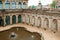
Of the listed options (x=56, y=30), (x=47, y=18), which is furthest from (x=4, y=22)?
(x=56, y=30)

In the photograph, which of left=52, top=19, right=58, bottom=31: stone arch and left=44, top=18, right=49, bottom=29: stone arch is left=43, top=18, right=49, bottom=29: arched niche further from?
left=52, top=19, right=58, bottom=31: stone arch

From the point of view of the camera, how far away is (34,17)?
47000 mm

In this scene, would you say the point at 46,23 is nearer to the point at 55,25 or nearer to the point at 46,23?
the point at 46,23

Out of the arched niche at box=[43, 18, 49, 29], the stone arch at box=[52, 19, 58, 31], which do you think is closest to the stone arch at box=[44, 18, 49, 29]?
the arched niche at box=[43, 18, 49, 29]

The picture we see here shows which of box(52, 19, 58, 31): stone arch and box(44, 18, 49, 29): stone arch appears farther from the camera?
box(44, 18, 49, 29): stone arch

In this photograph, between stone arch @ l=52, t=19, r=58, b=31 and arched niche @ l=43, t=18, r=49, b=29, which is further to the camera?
arched niche @ l=43, t=18, r=49, b=29

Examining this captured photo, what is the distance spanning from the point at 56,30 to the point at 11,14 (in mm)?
19912

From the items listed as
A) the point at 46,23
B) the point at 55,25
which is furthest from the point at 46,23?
the point at 55,25

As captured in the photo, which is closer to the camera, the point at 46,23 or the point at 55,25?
the point at 55,25

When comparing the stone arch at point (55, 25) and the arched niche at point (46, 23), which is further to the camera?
the arched niche at point (46, 23)

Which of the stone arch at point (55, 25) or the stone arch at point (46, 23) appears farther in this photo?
the stone arch at point (46, 23)

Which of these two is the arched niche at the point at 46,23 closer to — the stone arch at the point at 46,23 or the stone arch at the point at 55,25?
the stone arch at the point at 46,23

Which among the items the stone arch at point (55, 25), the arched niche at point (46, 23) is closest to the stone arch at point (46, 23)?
the arched niche at point (46, 23)

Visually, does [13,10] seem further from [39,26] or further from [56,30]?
[56,30]
